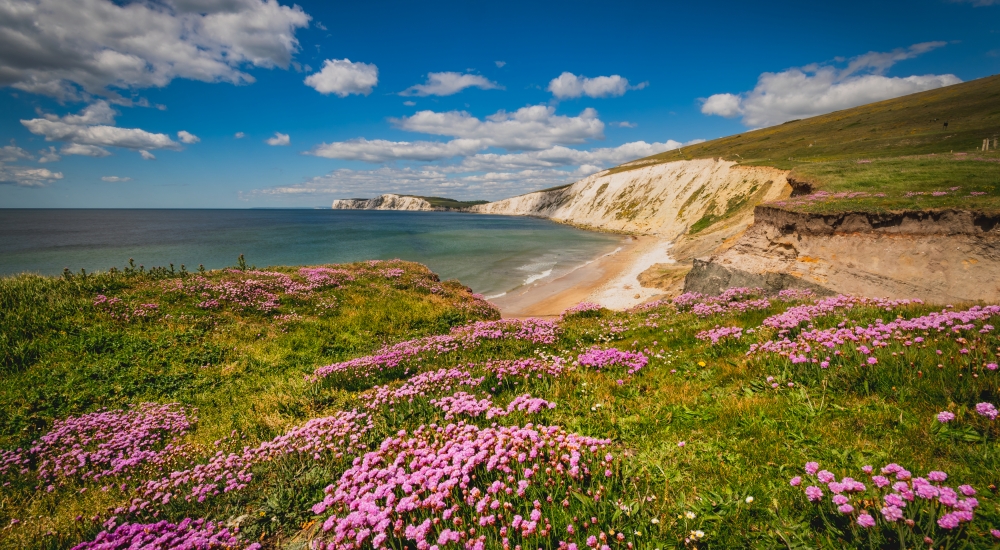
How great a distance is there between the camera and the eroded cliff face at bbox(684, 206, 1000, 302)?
1355cm

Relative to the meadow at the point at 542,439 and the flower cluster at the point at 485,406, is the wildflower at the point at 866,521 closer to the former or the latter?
the meadow at the point at 542,439

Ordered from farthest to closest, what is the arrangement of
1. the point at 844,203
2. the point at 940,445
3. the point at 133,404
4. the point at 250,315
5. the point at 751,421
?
the point at 844,203 < the point at 250,315 < the point at 133,404 < the point at 751,421 < the point at 940,445

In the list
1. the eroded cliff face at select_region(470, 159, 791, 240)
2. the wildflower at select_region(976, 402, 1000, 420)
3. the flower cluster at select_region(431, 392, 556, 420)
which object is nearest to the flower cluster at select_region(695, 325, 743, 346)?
the wildflower at select_region(976, 402, 1000, 420)

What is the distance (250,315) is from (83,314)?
469 cm

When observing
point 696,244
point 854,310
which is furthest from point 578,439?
point 696,244

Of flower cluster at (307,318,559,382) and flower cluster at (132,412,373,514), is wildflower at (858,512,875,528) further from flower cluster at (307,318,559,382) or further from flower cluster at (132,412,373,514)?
flower cluster at (307,318,559,382)

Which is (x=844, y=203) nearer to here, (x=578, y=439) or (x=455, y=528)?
(x=578, y=439)

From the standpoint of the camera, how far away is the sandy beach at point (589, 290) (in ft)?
97.6

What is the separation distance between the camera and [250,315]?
1512 centimetres

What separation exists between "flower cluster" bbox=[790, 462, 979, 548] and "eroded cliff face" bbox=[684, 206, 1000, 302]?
15892 mm

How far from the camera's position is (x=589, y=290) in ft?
120

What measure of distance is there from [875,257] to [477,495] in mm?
20082

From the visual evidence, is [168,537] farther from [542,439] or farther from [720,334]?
[720,334]

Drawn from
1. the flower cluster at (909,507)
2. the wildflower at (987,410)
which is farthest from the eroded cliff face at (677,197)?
the flower cluster at (909,507)
